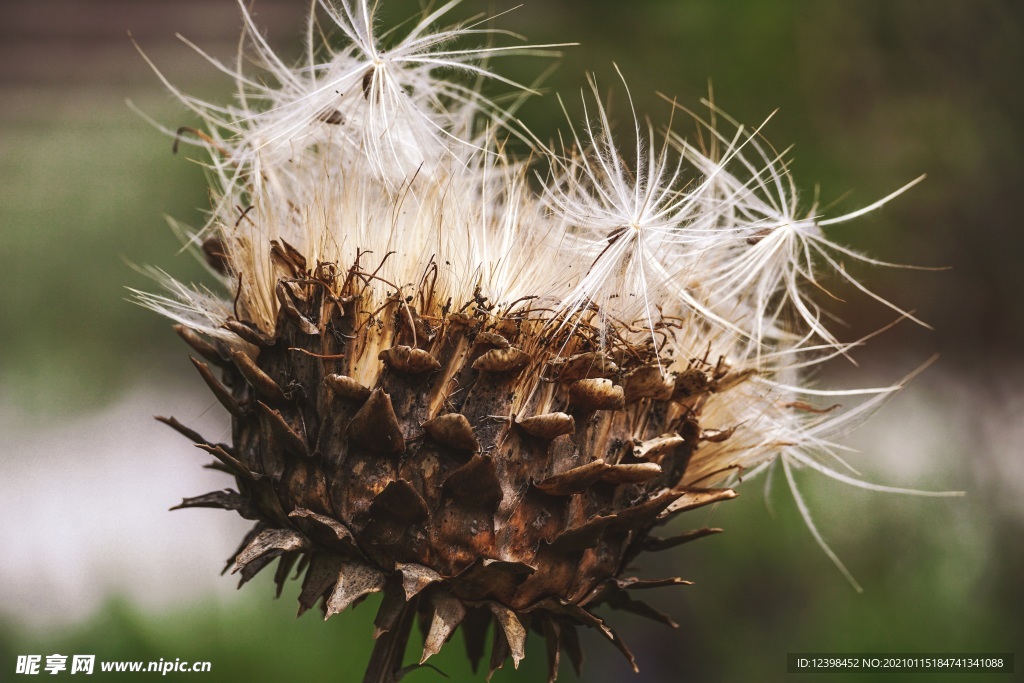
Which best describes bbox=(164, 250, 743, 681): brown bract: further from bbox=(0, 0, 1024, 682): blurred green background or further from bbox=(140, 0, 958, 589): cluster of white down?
bbox=(0, 0, 1024, 682): blurred green background

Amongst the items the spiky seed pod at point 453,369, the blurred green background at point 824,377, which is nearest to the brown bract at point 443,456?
the spiky seed pod at point 453,369

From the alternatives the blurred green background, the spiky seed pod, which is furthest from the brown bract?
the blurred green background

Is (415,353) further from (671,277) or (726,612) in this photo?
(726,612)

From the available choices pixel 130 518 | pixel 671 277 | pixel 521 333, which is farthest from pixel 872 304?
pixel 130 518

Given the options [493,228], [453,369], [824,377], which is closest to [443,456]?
[453,369]

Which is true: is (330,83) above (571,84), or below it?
below
